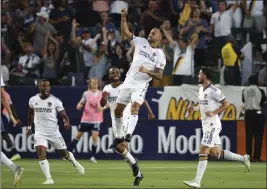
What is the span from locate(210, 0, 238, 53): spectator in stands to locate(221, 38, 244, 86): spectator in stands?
88 centimetres

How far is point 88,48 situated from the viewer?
27.2 meters

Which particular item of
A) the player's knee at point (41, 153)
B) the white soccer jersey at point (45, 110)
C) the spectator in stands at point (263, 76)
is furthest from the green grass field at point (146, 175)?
the spectator in stands at point (263, 76)

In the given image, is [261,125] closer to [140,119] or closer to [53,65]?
[140,119]

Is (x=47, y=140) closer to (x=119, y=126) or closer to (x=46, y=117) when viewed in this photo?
(x=46, y=117)

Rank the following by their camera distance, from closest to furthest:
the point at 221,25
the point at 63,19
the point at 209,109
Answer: the point at 209,109
the point at 221,25
the point at 63,19

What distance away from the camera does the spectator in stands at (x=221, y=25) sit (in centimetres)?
2658

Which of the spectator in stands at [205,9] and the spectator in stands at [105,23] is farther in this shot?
the spectator in stands at [205,9]

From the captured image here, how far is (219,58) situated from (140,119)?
3.49m

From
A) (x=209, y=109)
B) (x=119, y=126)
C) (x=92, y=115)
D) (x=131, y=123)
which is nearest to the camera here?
(x=131, y=123)

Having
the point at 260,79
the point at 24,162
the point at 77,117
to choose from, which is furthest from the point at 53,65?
the point at 260,79

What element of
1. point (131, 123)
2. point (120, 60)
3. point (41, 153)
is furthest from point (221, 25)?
point (131, 123)

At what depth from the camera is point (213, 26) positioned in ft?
88.9

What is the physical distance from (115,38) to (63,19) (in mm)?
2000

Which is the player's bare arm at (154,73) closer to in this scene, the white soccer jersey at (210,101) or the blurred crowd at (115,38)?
the white soccer jersey at (210,101)
